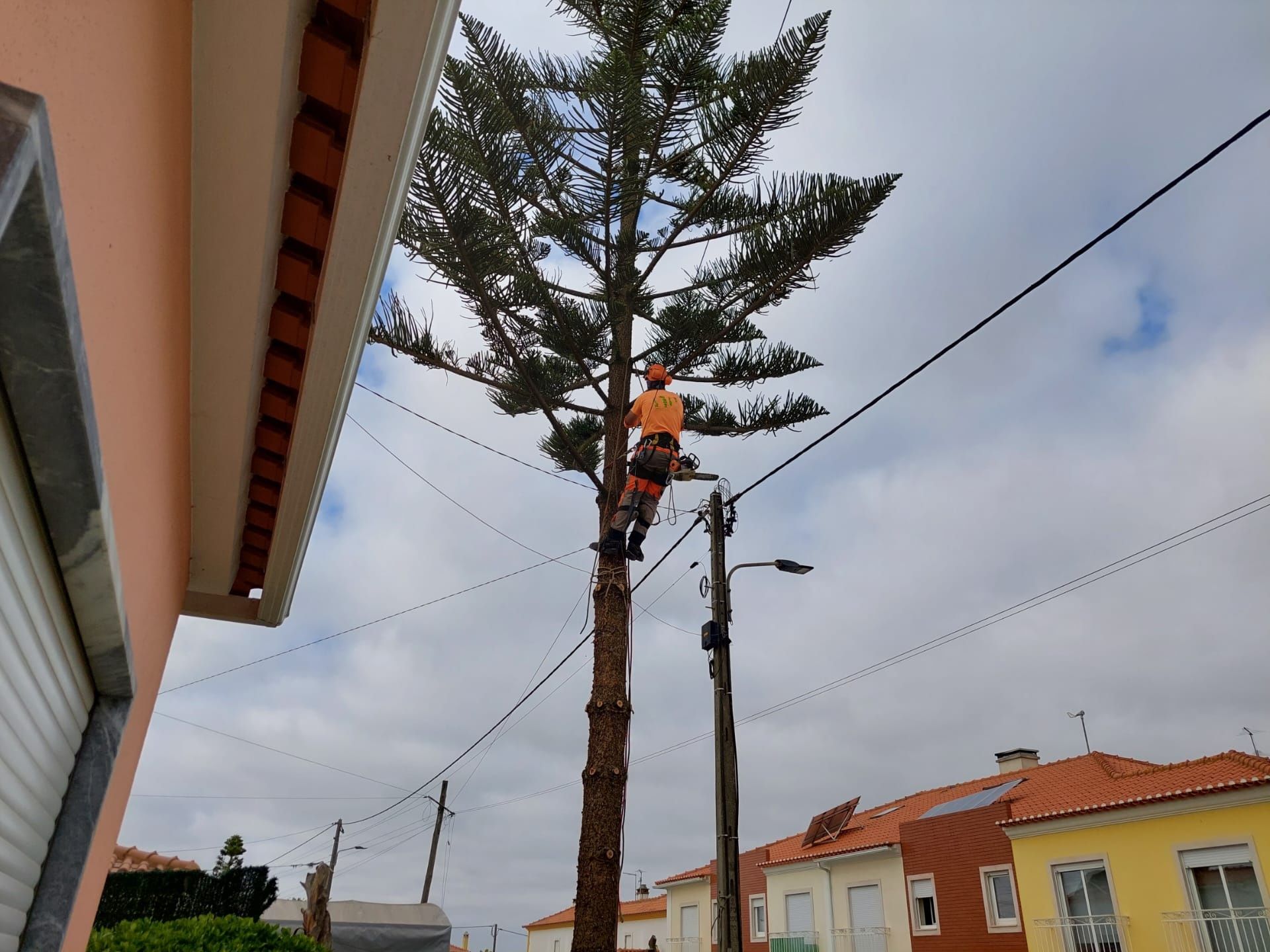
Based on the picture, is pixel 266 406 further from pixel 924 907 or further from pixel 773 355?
pixel 924 907

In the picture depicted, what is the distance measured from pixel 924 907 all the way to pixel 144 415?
20.1 meters

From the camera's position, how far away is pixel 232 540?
4301 mm

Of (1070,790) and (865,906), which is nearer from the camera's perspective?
(1070,790)

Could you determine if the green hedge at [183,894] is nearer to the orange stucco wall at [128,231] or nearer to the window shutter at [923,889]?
the orange stucco wall at [128,231]

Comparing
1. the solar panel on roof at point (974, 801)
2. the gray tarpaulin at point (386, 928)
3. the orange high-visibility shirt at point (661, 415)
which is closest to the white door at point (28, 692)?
the orange high-visibility shirt at point (661, 415)

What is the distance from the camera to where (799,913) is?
22.3 meters

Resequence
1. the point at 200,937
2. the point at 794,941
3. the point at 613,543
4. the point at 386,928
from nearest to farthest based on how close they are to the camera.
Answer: the point at 200,937
the point at 613,543
the point at 386,928
the point at 794,941

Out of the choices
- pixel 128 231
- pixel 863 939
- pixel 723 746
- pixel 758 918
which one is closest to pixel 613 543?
pixel 723 746

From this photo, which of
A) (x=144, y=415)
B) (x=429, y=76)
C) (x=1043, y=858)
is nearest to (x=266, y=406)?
(x=144, y=415)

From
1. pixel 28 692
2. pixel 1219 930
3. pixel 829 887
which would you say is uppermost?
pixel 829 887

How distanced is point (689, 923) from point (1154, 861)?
1718 centimetres

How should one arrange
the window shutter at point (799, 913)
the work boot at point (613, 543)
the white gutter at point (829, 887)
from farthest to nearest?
the window shutter at point (799, 913)
the white gutter at point (829, 887)
the work boot at point (613, 543)

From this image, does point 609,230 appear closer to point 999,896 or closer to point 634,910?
point 999,896

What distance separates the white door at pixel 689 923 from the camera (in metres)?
27.6
